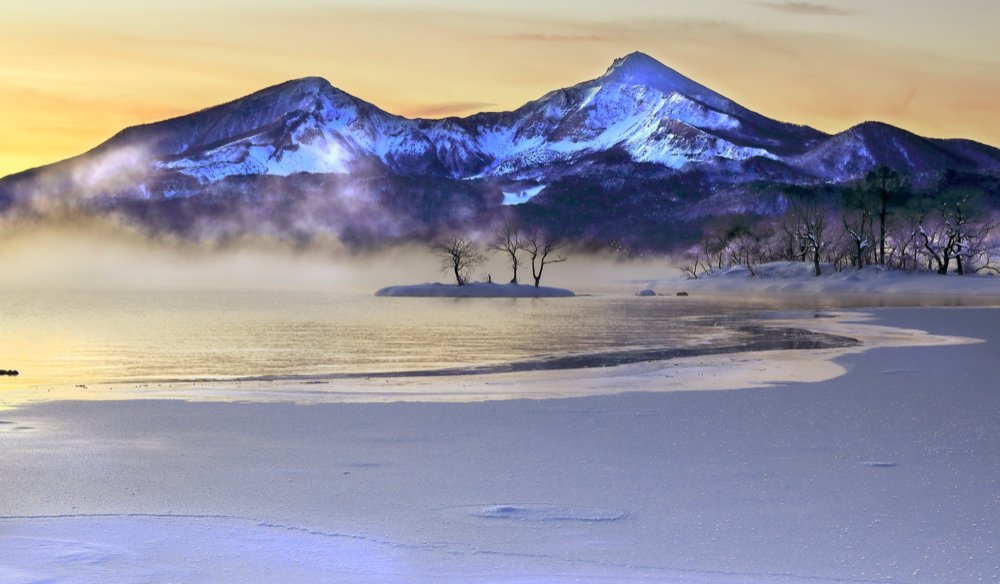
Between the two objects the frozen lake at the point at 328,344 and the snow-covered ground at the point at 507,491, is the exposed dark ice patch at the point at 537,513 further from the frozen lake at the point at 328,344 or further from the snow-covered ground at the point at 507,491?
the frozen lake at the point at 328,344

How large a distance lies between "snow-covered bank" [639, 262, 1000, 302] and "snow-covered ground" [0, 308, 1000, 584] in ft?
338

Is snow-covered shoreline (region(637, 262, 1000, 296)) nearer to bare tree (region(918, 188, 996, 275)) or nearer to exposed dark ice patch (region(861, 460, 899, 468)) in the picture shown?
bare tree (region(918, 188, 996, 275))

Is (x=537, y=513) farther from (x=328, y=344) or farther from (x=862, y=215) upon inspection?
(x=862, y=215)

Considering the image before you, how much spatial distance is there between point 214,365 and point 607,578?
26155 mm

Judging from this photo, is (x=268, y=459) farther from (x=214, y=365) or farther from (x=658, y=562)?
(x=214, y=365)

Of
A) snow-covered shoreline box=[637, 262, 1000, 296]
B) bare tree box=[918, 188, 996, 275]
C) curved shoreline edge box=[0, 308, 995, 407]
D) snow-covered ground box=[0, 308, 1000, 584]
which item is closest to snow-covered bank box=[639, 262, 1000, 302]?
snow-covered shoreline box=[637, 262, 1000, 296]

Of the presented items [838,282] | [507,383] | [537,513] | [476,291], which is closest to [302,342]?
[507,383]

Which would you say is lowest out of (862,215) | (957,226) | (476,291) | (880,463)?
(476,291)

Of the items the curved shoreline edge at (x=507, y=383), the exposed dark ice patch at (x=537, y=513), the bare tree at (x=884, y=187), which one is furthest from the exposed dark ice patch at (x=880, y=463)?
the bare tree at (x=884, y=187)

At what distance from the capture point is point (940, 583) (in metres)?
9.24

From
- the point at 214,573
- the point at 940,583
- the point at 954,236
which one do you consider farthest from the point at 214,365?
the point at 954,236

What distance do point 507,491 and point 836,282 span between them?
426 feet

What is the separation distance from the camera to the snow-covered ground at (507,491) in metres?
9.80

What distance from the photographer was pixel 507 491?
12719 mm
